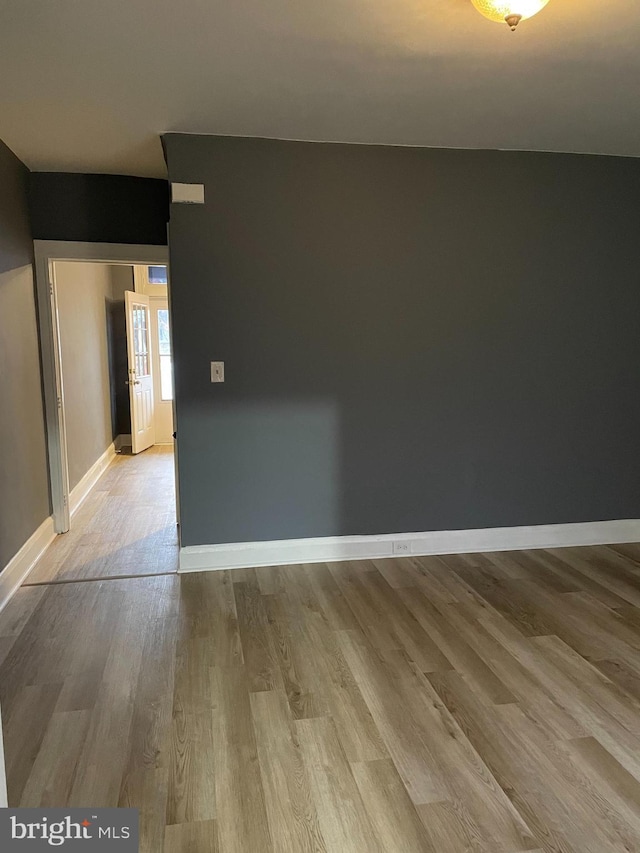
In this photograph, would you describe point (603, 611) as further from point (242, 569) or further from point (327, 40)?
point (327, 40)

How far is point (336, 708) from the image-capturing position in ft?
7.25

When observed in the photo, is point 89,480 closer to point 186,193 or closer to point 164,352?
point 164,352

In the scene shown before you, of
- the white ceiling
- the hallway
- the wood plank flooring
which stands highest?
the white ceiling

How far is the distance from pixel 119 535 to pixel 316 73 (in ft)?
10.5

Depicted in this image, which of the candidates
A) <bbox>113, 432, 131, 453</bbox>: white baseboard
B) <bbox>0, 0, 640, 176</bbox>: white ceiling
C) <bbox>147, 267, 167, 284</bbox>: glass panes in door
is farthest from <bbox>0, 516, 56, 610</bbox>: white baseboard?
<bbox>147, 267, 167, 284</bbox>: glass panes in door

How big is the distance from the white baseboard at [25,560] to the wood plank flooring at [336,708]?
9 centimetres

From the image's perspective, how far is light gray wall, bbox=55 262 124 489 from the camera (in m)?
4.86

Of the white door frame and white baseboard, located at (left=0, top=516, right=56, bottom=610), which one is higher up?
the white door frame

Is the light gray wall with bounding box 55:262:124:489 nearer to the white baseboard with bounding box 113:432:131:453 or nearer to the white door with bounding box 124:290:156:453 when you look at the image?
the white baseboard with bounding box 113:432:131:453

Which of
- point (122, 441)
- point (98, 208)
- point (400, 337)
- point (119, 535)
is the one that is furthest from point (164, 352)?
point (400, 337)

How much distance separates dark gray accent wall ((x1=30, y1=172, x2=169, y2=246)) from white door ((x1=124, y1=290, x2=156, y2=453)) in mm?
2886

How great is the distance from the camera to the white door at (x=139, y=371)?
→ 693cm

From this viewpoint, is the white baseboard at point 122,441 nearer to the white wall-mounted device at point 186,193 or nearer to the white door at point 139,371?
the white door at point 139,371

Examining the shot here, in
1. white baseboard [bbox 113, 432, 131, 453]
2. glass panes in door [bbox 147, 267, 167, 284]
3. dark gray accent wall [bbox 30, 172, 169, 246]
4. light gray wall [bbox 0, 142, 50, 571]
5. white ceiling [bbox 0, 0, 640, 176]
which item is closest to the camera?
white ceiling [bbox 0, 0, 640, 176]
